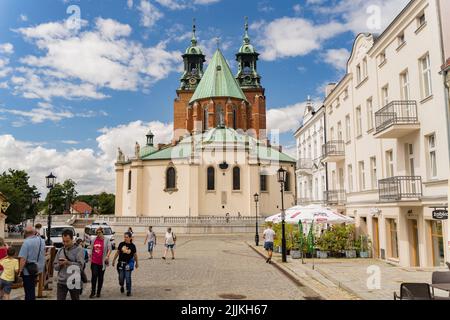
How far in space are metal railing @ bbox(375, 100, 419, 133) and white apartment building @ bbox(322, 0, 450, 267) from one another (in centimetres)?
4

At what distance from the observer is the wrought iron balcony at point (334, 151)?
23553mm

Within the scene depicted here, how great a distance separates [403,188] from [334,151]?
894 centimetres

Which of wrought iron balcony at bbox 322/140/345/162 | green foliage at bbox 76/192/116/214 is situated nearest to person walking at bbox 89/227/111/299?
wrought iron balcony at bbox 322/140/345/162

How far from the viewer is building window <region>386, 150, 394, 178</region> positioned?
1731cm

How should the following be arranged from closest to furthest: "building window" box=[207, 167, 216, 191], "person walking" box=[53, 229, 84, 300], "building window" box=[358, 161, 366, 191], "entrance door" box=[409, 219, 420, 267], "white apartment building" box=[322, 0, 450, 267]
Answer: "person walking" box=[53, 229, 84, 300]
"white apartment building" box=[322, 0, 450, 267]
"entrance door" box=[409, 219, 420, 267]
"building window" box=[358, 161, 366, 191]
"building window" box=[207, 167, 216, 191]

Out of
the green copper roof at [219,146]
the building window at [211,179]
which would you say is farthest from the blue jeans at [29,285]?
the green copper roof at [219,146]

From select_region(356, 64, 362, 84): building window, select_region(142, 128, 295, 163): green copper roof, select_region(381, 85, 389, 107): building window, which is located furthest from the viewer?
select_region(142, 128, 295, 163): green copper roof

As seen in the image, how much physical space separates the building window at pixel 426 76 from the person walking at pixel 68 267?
12814 mm

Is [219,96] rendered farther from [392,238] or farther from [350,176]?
[392,238]

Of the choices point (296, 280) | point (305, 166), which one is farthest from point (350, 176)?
point (296, 280)

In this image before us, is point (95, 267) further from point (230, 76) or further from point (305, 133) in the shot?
point (230, 76)

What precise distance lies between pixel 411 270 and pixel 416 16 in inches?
A: 377

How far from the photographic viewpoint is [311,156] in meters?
32.5

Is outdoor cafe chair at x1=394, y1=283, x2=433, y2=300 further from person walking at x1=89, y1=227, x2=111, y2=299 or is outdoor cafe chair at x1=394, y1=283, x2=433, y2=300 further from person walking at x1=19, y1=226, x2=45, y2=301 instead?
person walking at x1=89, y1=227, x2=111, y2=299
